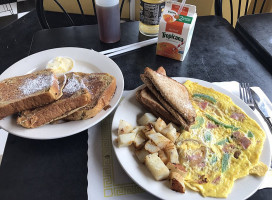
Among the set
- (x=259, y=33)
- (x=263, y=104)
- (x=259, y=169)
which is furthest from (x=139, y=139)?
(x=259, y=33)

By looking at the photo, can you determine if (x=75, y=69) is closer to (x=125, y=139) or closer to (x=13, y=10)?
(x=125, y=139)

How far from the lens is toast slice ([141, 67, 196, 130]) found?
1038mm

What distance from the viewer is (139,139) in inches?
37.7

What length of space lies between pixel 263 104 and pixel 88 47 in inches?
46.0

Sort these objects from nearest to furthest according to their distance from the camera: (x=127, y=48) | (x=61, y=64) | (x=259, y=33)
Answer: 1. (x=61, y=64)
2. (x=127, y=48)
3. (x=259, y=33)

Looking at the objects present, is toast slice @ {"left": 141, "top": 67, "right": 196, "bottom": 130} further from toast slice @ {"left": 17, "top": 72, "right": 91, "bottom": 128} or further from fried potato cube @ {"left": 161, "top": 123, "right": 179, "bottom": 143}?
toast slice @ {"left": 17, "top": 72, "right": 91, "bottom": 128}

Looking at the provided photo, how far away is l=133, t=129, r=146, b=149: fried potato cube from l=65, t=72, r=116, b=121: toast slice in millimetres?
228

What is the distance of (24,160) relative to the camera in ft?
3.14

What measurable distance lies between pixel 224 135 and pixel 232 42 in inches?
36.3

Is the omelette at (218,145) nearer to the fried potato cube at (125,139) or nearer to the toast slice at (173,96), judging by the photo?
the toast slice at (173,96)

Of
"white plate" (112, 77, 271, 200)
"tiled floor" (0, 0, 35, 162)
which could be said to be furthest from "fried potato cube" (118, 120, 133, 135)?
"tiled floor" (0, 0, 35, 162)

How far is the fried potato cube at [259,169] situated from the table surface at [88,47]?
0.08m

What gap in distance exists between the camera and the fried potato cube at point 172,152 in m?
0.90

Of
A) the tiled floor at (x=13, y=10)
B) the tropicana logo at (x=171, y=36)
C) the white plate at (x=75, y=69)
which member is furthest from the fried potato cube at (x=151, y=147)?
the tiled floor at (x=13, y=10)
